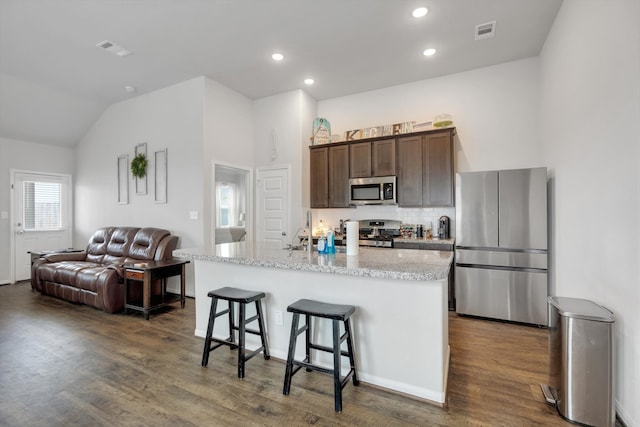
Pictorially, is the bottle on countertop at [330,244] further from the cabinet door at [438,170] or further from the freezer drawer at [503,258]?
the cabinet door at [438,170]

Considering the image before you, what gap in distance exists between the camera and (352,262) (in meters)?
2.30

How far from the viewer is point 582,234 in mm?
2670

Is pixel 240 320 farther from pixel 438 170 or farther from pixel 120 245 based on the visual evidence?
pixel 120 245

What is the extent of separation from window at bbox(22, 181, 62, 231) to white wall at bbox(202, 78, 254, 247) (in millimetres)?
4070

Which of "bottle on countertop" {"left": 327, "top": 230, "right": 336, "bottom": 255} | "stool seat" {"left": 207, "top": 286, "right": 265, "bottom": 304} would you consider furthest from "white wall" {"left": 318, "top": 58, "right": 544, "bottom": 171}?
"stool seat" {"left": 207, "top": 286, "right": 265, "bottom": 304}

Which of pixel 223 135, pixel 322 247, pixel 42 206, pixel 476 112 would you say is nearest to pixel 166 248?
pixel 223 135

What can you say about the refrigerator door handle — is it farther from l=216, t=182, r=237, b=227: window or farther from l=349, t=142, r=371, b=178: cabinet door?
l=216, t=182, r=237, b=227: window

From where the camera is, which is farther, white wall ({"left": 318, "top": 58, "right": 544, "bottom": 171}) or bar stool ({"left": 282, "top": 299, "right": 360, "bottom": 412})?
white wall ({"left": 318, "top": 58, "right": 544, "bottom": 171})

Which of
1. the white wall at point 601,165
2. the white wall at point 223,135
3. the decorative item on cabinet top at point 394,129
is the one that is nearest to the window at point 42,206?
the white wall at point 223,135

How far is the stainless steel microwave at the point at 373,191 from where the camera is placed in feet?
15.4

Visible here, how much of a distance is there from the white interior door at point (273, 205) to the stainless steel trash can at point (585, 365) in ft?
13.1

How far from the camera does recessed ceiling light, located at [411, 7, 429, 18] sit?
3137 mm

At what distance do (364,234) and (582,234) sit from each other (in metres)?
2.79

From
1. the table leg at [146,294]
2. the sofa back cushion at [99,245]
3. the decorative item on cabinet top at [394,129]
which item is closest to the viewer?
the table leg at [146,294]
